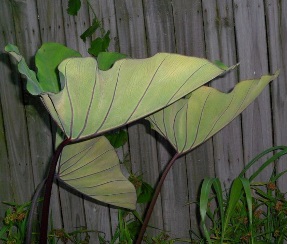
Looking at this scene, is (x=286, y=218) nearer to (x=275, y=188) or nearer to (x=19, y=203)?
(x=275, y=188)

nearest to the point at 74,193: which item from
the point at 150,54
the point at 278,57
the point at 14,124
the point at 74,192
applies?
the point at 74,192

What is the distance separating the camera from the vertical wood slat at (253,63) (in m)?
2.31

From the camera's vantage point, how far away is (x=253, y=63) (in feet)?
7.69

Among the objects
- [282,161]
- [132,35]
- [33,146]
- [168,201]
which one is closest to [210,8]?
[132,35]

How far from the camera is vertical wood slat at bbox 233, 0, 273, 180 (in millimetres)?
2312

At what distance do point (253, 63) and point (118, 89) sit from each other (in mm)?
1226

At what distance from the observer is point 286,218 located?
7.69ft

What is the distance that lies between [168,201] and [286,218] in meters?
0.56

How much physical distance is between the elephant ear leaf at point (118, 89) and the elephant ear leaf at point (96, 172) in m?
0.34

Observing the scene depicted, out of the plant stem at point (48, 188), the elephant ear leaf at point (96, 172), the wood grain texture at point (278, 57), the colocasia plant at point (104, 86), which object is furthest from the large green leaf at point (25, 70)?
the wood grain texture at point (278, 57)

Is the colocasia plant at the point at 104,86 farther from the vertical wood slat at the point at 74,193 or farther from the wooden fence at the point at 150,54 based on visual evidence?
the vertical wood slat at the point at 74,193

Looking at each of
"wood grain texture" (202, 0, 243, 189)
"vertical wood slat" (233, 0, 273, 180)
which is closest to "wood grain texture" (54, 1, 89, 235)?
"wood grain texture" (202, 0, 243, 189)

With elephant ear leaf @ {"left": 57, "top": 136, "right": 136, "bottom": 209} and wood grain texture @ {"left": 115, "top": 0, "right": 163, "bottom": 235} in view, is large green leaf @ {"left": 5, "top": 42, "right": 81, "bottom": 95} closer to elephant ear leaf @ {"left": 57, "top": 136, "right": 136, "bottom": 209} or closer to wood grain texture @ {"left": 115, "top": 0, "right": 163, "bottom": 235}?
elephant ear leaf @ {"left": 57, "top": 136, "right": 136, "bottom": 209}

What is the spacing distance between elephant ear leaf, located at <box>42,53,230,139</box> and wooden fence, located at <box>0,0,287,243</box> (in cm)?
117
